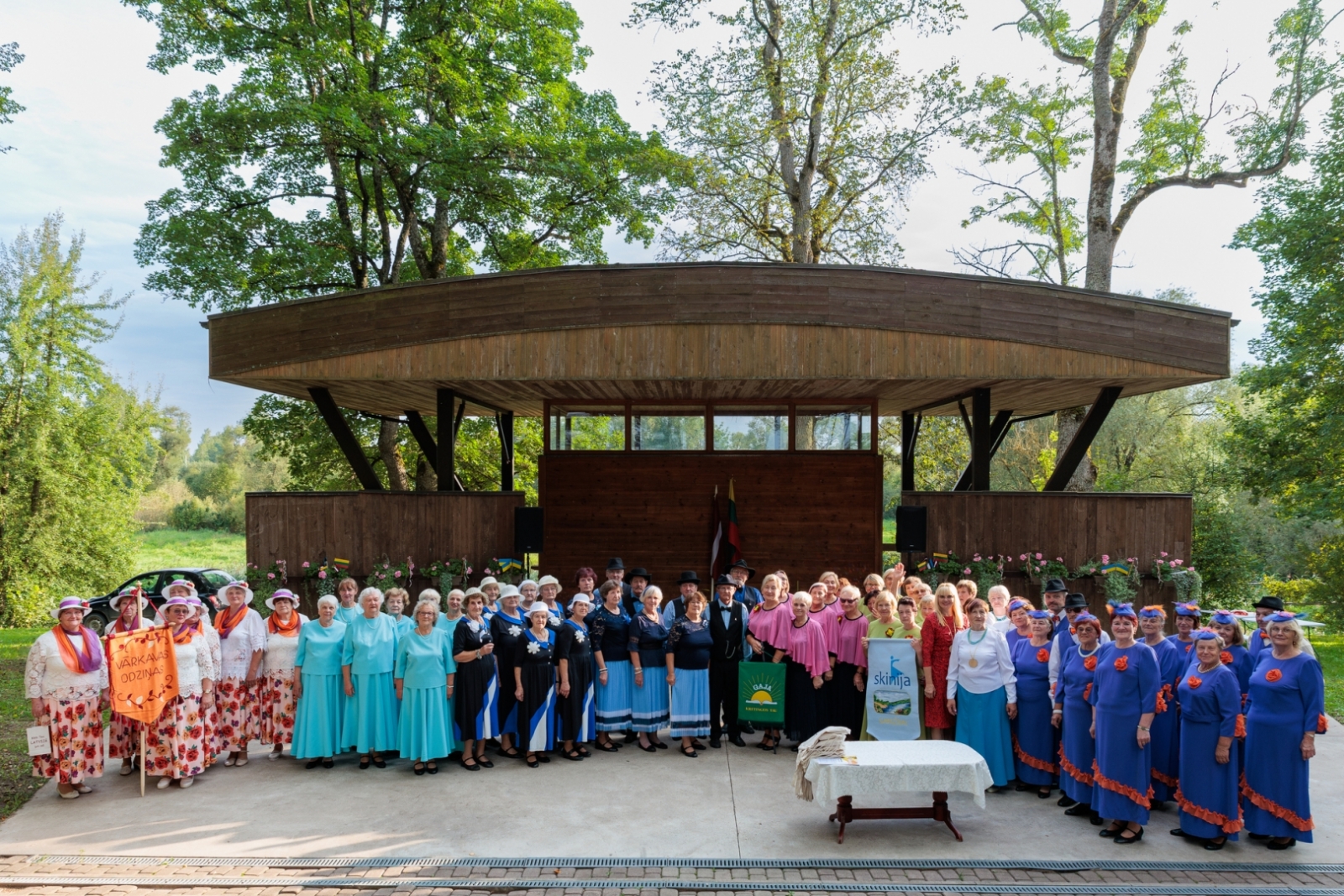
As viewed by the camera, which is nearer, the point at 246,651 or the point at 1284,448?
the point at 246,651

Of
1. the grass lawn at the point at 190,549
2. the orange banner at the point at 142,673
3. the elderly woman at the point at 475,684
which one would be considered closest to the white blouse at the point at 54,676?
the orange banner at the point at 142,673

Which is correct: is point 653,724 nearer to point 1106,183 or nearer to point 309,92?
point 1106,183

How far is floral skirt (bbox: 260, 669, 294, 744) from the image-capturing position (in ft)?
25.3

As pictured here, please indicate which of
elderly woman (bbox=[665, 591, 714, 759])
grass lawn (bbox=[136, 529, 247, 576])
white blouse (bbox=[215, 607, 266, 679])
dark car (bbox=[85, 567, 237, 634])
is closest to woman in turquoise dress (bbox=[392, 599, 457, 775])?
white blouse (bbox=[215, 607, 266, 679])

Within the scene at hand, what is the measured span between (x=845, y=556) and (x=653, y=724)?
232 inches

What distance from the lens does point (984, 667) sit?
23.0 ft

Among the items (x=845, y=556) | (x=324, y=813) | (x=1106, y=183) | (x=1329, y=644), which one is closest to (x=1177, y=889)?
(x=324, y=813)

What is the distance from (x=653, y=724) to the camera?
26.5 ft

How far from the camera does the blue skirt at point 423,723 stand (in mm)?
7359

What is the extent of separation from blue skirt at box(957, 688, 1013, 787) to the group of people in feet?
0.05

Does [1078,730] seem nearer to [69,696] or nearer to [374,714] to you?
[374,714]

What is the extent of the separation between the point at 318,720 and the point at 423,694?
97cm

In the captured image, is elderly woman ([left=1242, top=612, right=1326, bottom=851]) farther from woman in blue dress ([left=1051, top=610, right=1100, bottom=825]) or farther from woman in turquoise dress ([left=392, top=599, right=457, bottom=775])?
woman in turquoise dress ([left=392, top=599, right=457, bottom=775])

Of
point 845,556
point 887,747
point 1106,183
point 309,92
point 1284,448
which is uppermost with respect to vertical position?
point 309,92
